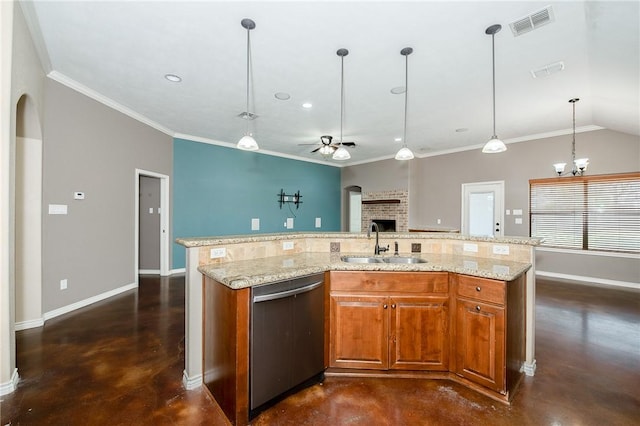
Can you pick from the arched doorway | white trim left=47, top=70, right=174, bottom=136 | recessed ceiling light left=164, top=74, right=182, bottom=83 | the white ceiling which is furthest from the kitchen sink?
white trim left=47, top=70, right=174, bottom=136

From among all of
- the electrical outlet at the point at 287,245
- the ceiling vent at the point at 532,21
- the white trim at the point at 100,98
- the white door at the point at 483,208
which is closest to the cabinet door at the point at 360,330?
the electrical outlet at the point at 287,245

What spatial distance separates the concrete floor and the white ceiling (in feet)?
9.26

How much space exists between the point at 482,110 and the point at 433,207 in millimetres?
3367

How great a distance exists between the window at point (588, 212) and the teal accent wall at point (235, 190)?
511 centimetres

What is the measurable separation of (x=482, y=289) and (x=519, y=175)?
17.0ft

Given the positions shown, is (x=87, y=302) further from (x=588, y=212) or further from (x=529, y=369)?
(x=588, y=212)

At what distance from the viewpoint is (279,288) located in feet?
6.05

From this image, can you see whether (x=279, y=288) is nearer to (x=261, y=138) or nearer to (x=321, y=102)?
(x=321, y=102)

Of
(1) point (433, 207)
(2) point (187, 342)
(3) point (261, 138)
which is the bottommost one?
(2) point (187, 342)

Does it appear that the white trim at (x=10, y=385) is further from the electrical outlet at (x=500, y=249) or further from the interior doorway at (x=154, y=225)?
the electrical outlet at (x=500, y=249)

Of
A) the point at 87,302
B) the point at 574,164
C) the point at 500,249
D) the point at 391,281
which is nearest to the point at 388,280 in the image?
the point at 391,281

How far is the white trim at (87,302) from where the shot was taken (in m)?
3.34

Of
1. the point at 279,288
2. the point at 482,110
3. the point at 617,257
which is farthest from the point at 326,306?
the point at 617,257

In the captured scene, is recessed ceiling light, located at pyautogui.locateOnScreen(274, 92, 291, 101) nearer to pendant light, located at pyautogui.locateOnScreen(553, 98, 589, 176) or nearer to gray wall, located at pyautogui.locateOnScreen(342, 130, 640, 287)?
pendant light, located at pyautogui.locateOnScreen(553, 98, 589, 176)
